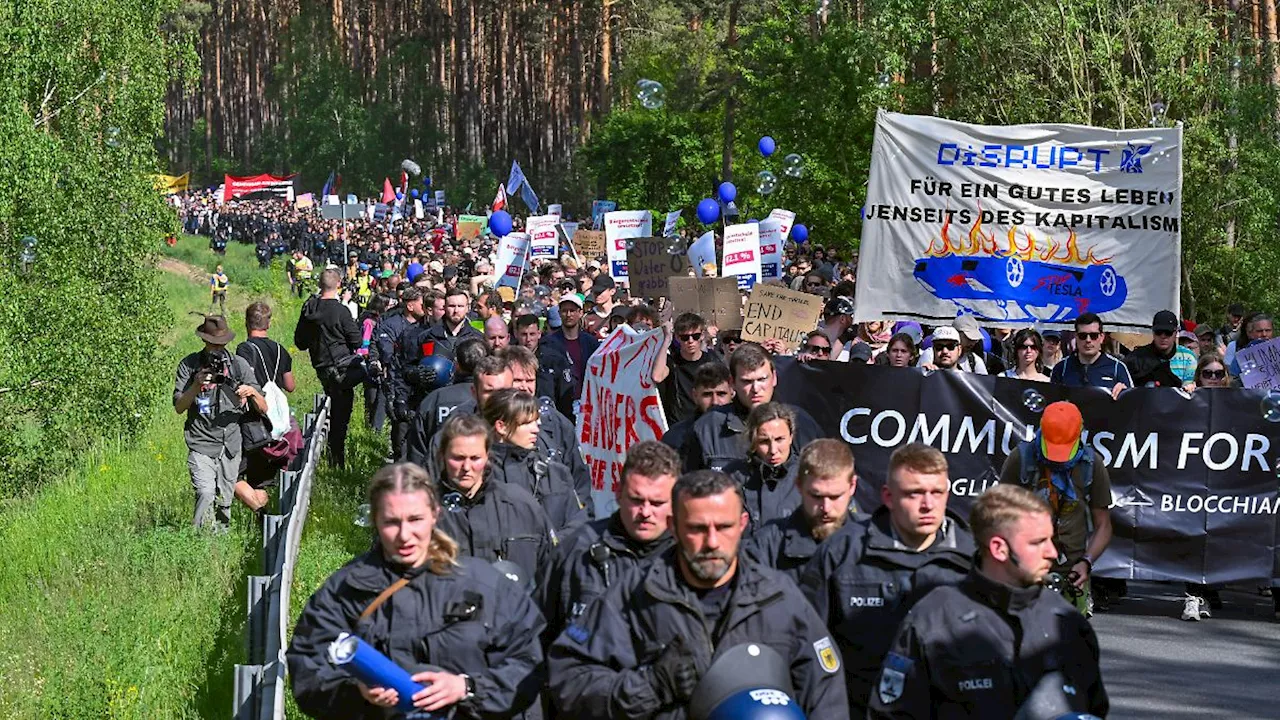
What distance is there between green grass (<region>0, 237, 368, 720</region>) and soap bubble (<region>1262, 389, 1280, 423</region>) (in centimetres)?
577

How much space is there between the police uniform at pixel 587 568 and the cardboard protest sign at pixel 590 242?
21916 mm

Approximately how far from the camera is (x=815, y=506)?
641cm

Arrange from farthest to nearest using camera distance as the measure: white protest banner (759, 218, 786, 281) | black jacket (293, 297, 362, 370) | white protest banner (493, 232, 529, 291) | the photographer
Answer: white protest banner (493, 232, 529, 291)
white protest banner (759, 218, 786, 281)
black jacket (293, 297, 362, 370)
the photographer

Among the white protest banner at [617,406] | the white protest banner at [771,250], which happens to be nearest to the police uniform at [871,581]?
the white protest banner at [617,406]

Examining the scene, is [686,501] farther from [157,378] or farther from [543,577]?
[157,378]

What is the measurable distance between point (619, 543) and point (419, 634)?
82 cm

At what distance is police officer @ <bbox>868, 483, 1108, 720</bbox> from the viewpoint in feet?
16.2

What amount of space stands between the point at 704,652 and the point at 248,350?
884 centimetres

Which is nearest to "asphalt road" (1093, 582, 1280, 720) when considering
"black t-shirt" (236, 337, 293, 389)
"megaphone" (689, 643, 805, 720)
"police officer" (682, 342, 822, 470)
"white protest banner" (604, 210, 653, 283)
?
"police officer" (682, 342, 822, 470)

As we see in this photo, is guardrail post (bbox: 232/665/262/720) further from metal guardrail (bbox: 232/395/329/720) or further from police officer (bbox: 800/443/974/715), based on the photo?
police officer (bbox: 800/443/974/715)

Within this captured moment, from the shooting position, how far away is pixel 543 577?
6301 millimetres

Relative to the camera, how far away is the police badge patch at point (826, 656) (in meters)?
4.93

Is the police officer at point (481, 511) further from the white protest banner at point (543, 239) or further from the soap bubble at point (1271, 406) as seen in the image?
the white protest banner at point (543, 239)

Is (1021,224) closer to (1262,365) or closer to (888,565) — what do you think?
(1262,365)
